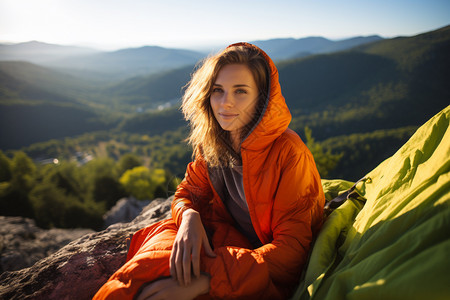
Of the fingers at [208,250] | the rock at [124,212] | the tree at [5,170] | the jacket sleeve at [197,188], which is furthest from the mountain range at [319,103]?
the tree at [5,170]

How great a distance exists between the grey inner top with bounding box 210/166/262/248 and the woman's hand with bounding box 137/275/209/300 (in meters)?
0.96

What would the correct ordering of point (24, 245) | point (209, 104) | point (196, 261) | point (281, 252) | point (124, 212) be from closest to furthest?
1. point (196, 261)
2. point (281, 252)
3. point (209, 104)
4. point (24, 245)
5. point (124, 212)

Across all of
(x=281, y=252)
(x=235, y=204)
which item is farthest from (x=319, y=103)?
(x=281, y=252)

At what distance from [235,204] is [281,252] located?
2.93ft

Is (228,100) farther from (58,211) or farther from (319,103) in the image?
(319,103)

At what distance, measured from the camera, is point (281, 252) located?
5.49ft

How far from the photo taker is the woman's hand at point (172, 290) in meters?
1.43

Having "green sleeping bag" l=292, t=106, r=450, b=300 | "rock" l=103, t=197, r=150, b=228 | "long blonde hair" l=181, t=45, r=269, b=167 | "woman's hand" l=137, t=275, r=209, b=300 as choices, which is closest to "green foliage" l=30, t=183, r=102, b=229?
"rock" l=103, t=197, r=150, b=228

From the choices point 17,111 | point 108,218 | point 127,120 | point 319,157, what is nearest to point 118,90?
point 127,120

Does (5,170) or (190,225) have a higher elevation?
(190,225)

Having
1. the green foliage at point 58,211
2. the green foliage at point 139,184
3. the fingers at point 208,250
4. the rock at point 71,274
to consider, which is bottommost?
the green foliage at point 139,184

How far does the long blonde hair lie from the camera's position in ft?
6.93

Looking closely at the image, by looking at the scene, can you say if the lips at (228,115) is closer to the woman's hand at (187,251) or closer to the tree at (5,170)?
the woman's hand at (187,251)

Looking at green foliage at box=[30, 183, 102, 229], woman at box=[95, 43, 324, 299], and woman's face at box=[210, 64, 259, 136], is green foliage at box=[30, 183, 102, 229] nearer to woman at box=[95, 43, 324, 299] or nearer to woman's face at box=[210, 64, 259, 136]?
woman at box=[95, 43, 324, 299]
